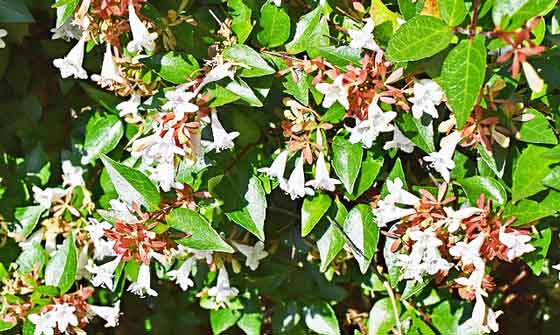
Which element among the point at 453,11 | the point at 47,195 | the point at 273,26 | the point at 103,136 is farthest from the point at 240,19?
the point at 47,195

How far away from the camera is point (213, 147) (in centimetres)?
165

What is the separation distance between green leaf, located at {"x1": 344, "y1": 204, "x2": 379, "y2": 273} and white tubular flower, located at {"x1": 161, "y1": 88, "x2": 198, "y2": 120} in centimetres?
52

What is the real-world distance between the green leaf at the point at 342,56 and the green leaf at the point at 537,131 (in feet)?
1.24

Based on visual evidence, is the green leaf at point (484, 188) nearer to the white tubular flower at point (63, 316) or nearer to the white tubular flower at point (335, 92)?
the white tubular flower at point (335, 92)

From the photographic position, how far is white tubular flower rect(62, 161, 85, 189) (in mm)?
2153

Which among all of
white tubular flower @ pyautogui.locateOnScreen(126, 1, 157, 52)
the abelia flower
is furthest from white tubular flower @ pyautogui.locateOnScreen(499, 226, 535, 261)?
white tubular flower @ pyautogui.locateOnScreen(126, 1, 157, 52)

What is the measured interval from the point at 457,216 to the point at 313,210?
1.23 ft

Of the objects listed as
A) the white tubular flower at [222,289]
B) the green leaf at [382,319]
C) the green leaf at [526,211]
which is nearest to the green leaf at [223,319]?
the white tubular flower at [222,289]

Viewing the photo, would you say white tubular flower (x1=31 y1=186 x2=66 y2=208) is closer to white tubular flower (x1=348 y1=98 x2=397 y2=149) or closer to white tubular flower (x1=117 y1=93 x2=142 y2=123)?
white tubular flower (x1=117 y1=93 x2=142 y2=123)

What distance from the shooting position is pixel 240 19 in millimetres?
1676

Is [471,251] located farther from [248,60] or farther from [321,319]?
[321,319]

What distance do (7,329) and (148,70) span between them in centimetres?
79

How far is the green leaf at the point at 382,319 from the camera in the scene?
2084 millimetres

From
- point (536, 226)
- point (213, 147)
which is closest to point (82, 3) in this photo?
point (213, 147)
